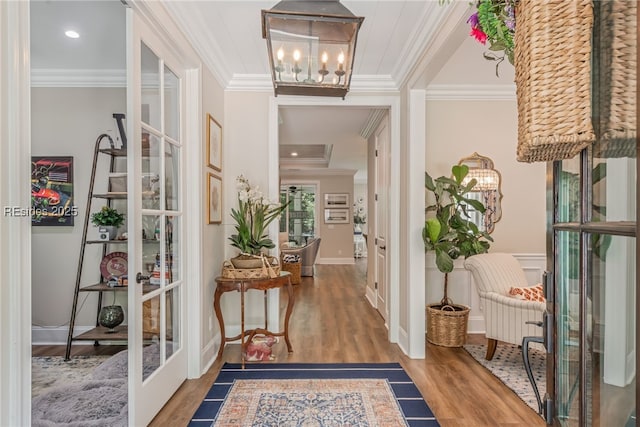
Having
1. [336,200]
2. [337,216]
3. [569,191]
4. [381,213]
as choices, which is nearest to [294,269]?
[381,213]

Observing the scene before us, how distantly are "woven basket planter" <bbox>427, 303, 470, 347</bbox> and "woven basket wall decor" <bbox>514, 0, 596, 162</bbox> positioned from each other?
3065mm

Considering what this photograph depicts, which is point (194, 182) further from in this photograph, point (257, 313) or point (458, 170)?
point (458, 170)

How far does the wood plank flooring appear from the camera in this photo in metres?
2.31

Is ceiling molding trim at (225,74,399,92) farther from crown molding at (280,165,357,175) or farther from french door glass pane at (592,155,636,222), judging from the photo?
crown molding at (280,165,357,175)

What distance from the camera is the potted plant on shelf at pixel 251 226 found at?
319 centimetres

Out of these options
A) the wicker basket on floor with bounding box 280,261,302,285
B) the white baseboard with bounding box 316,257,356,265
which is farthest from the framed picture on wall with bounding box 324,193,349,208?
the wicker basket on floor with bounding box 280,261,302,285

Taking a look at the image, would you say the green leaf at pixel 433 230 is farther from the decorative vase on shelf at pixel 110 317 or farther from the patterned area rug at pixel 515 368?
the decorative vase on shelf at pixel 110 317

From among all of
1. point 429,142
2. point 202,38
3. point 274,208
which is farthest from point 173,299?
A: point 429,142

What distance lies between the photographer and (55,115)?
12.0 feet

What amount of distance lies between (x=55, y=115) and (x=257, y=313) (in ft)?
9.12

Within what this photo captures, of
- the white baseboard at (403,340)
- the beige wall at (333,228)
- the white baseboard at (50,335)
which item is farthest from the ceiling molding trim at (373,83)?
the beige wall at (333,228)

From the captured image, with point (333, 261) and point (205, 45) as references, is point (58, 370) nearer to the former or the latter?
point (205, 45)

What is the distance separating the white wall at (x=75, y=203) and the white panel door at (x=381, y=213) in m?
2.87

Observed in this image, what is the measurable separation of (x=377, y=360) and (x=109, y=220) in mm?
2688
